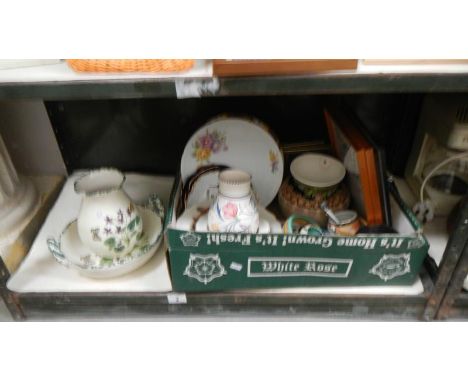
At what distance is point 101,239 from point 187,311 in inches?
8.8

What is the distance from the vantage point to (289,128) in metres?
1.04

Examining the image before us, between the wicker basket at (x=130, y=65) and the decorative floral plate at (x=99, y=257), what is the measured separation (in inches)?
15.0

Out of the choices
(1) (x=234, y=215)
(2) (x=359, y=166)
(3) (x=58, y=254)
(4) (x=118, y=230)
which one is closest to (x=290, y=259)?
(1) (x=234, y=215)

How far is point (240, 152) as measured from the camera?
3.00 ft

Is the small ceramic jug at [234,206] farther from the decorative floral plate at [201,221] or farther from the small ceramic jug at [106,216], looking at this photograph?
the small ceramic jug at [106,216]

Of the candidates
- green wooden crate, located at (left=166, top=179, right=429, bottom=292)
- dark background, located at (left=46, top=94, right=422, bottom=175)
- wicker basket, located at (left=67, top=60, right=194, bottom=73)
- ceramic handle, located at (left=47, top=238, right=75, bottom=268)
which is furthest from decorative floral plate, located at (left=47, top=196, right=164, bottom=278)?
wicker basket, located at (left=67, top=60, right=194, bottom=73)

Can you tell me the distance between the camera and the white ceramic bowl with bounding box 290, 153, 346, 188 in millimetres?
910

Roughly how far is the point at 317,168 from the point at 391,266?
0.29 meters

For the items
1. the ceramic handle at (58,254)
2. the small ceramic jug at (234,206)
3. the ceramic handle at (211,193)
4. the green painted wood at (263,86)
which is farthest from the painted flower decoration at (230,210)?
the ceramic handle at (58,254)

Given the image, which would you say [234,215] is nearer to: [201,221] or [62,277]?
[201,221]

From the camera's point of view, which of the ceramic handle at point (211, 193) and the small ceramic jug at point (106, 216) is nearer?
the small ceramic jug at point (106, 216)

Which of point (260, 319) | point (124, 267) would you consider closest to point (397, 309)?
point (260, 319)

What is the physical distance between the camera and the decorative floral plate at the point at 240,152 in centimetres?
90

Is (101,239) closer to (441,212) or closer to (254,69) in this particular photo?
(254,69)
